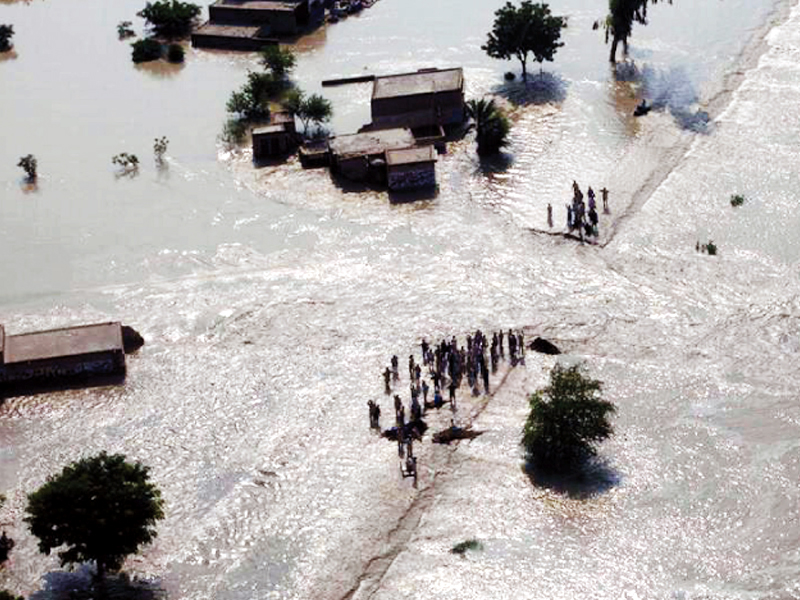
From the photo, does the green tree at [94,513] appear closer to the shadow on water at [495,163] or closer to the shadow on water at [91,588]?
the shadow on water at [91,588]

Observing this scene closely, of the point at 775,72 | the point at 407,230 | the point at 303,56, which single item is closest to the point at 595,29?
the point at 775,72

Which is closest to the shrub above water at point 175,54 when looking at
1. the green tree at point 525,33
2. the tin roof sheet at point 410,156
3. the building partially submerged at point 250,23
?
the building partially submerged at point 250,23

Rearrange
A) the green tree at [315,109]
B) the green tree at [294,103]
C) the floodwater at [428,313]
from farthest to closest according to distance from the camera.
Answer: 1. the green tree at [294,103]
2. the green tree at [315,109]
3. the floodwater at [428,313]

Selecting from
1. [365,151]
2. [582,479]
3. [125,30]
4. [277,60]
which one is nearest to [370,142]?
[365,151]

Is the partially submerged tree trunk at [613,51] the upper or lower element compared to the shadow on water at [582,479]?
upper

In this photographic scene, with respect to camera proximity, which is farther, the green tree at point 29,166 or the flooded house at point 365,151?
the green tree at point 29,166

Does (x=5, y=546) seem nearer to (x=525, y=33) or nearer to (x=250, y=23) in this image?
(x=525, y=33)

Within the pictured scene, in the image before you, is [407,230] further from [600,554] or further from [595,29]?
[595,29]
